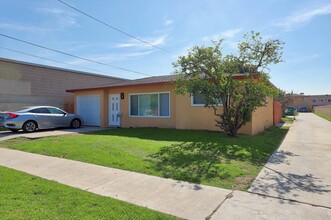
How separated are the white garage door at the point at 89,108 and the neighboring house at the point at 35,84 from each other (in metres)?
3.20

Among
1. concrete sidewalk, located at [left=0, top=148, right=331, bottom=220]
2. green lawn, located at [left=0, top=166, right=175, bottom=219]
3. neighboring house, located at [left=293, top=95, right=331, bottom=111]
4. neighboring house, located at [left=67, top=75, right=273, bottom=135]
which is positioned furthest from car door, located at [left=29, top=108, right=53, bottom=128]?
neighboring house, located at [left=293, top=95, right=331, bottom=111]

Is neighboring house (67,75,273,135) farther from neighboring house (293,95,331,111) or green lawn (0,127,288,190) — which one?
neighboring house (293,95,331,111)

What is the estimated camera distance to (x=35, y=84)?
18.0 meters

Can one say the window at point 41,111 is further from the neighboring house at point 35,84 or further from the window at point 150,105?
the neighboring house at point 35,84

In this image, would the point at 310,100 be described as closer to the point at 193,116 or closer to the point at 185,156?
the point at 193,116

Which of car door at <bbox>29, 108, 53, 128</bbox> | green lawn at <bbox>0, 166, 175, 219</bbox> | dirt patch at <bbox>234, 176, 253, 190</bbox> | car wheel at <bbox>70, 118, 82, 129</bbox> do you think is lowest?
dirt patch at <bbox>234, 176, 253, 190</bbox>

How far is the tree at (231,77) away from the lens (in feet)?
28.6

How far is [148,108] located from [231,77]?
602 centimetres

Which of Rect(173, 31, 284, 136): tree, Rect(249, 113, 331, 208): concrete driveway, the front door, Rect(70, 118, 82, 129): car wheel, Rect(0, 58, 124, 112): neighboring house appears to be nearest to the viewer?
Rect(249, 113, 331, 208): concrete driveway

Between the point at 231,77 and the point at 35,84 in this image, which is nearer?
the point at 231,77

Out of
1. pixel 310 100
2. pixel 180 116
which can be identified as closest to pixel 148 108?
pixel 180 116

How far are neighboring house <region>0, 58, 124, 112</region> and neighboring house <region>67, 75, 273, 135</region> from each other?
310 centimetres

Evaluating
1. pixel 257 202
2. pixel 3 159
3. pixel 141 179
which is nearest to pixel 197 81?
pixel 141 179

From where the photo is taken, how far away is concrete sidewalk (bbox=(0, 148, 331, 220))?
3350 mm
